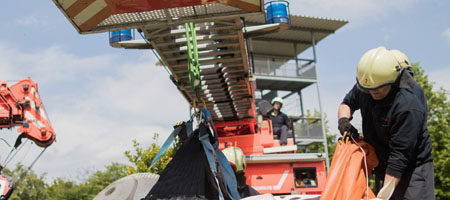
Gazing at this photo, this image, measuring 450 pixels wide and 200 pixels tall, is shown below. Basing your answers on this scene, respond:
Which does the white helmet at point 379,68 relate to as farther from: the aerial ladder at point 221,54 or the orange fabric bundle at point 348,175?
the aerial ladder at point 221,54

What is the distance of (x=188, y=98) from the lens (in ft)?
30.8

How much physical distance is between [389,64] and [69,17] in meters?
3.00

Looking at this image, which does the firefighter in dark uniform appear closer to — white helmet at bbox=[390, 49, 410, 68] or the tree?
white helmet at bbox=[390, 49, 410, 68]

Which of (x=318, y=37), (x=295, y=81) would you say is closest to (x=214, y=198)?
(x=295, y=81)

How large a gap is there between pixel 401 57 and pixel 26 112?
28.4ft

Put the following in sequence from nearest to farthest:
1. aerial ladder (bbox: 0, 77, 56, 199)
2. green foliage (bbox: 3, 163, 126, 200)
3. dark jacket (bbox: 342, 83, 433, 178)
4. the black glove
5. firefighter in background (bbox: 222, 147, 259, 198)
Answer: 1. dark jacket (bbox: 342, 83, 433, 178)
2. the black glove
3. firefighter in background (bbox: 222, 147, 259, 198)
4. aerial ladder (bbox: 0, 77, 56, 199)
5. green foliage (bbox: 3, 163, 126, 200)

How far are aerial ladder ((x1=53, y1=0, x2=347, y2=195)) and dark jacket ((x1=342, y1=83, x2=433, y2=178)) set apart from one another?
1.50 meters

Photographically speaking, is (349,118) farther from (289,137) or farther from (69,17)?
(289,137)

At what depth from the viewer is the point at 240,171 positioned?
5.67 metres

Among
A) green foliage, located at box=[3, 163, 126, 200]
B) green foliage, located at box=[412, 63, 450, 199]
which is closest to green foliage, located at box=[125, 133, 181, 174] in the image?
green foliage, located at box=[412, 63, 450, 199]

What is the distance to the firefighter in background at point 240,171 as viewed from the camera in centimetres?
548

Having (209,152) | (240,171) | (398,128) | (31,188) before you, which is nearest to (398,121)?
(398,128)

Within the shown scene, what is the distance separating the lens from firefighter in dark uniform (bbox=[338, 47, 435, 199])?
3326 millimetres

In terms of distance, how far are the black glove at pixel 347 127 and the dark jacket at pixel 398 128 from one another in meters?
0.09
